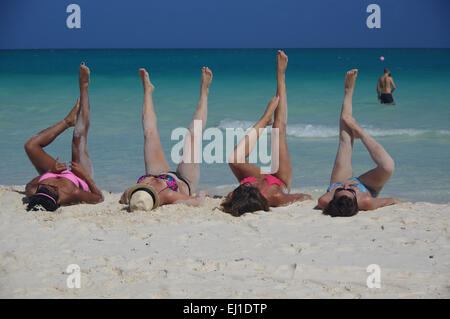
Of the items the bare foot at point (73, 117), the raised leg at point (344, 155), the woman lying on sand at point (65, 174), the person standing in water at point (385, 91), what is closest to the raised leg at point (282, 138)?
the raised leg at point (344, 155)

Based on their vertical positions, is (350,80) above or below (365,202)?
above

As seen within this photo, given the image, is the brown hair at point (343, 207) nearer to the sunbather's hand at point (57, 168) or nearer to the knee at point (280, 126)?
the knee at point (280, 126)

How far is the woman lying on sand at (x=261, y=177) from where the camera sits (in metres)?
5.30

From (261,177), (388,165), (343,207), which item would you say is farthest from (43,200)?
(388,165)

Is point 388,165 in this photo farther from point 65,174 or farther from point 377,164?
point 65,174

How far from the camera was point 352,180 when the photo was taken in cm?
550

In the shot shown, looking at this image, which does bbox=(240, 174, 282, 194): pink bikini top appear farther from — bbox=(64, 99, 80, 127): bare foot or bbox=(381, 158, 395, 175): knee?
bbox=(64, 99, 80, 127): bare foot

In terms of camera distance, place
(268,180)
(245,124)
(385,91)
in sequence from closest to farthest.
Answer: (268,180) < (245,124) < (385,91)

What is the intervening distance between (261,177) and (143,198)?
129 centimetres

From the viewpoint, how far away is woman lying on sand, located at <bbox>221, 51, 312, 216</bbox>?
209 inches

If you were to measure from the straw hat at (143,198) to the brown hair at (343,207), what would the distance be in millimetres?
1738
